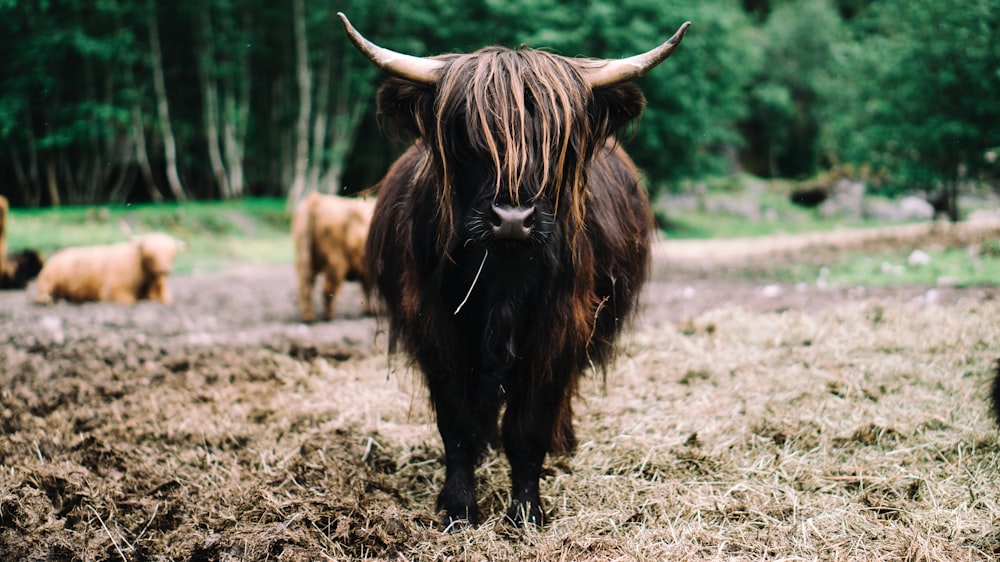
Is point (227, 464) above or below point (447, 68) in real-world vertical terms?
below

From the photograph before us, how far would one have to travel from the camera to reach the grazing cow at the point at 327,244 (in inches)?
276

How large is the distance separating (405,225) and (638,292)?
1.26 metres

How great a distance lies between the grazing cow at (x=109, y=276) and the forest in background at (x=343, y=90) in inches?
63.3

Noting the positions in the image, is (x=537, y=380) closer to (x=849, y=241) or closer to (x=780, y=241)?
(x=849, y=241)

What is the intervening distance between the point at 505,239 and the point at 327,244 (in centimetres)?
500

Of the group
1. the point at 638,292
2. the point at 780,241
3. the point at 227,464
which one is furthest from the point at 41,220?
the point at 780,241

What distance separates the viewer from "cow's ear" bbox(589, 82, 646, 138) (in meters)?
2.62

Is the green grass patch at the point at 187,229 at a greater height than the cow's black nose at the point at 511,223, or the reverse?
the cow's black nose at the point at 511,223

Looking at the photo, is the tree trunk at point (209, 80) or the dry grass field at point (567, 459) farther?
the tree trunk at point (209, 80)

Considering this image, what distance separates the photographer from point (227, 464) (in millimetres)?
3205

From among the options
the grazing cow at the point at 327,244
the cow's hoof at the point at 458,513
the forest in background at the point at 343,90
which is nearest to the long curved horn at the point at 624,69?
the cow's hoof at the point at 458,513

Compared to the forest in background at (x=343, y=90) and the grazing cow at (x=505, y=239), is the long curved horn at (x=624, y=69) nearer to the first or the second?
the grazing cow at (x=505, y=239)

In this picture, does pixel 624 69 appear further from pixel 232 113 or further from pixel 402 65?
pixel 232 113

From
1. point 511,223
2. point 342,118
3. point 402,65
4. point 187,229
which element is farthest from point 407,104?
point 342,118
